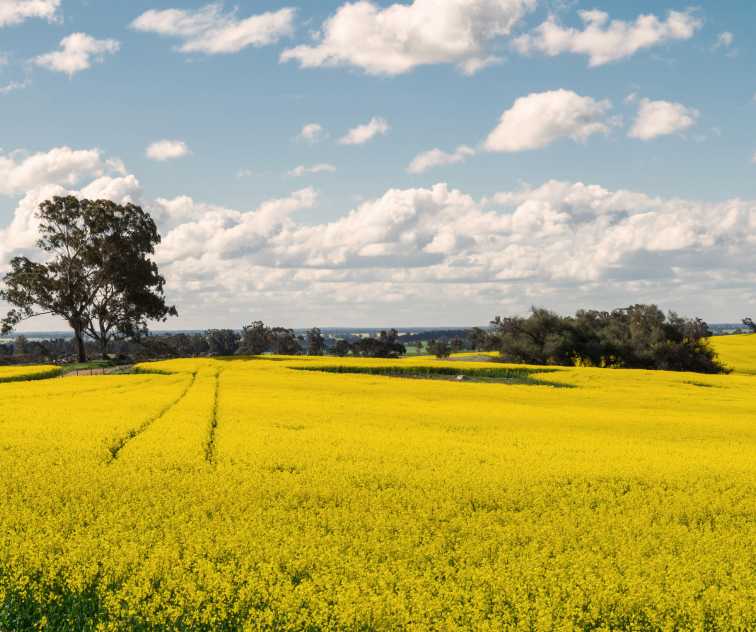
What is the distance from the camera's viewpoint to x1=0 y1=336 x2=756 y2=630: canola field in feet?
24.9

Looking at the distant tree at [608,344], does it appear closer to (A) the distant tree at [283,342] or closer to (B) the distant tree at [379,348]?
(B) the distant tree at [379,348]

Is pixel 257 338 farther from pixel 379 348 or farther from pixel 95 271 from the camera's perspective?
pixel 95 271

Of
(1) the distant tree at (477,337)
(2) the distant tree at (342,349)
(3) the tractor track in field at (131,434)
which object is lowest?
(2) the distant tree at (342,349)

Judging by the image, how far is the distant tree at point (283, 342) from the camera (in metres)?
145

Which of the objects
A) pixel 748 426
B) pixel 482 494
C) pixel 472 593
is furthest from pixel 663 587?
pixel 748 426

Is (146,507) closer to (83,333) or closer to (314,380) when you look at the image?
(314,380)

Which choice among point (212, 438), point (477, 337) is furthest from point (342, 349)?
point (212, 438)

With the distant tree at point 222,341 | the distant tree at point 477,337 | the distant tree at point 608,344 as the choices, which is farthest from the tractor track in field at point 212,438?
the distant tree at point 222,341

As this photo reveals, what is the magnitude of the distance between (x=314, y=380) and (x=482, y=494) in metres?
25.8

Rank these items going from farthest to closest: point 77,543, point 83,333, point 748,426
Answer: point 83,333
point 748,426
point 77,543

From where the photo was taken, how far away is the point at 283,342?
145 metres

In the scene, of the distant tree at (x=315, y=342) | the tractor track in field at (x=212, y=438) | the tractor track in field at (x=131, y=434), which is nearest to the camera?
the tractor track in field at (x=212, y=438)

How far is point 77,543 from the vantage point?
30.3 feet

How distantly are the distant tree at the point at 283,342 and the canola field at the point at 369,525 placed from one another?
406ft
